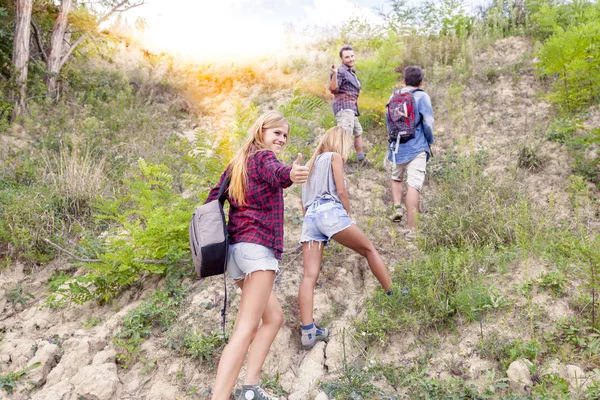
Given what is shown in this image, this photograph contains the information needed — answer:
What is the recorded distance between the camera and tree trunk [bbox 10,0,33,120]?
9352 mm

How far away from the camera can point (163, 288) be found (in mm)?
4973

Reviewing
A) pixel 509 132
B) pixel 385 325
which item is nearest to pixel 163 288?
pixel 385 325

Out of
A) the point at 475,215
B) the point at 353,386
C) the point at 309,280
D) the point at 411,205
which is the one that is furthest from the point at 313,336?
the point at 475,215

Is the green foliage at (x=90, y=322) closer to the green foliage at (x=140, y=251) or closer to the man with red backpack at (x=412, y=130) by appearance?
the green foliage at (x=140, y=251)

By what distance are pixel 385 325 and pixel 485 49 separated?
8445mm

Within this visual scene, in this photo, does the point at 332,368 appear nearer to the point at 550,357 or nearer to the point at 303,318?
the point at 303,318

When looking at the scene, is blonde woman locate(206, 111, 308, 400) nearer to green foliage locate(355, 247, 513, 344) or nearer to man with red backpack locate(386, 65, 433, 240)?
green foliage locate(355, 247, 513, 344)

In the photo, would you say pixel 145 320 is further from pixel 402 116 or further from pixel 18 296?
pixel 402 116

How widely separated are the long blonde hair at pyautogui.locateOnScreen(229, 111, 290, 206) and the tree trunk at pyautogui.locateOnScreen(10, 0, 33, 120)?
8226 mm

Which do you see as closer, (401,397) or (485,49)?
(401,397)

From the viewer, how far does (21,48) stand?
955cm

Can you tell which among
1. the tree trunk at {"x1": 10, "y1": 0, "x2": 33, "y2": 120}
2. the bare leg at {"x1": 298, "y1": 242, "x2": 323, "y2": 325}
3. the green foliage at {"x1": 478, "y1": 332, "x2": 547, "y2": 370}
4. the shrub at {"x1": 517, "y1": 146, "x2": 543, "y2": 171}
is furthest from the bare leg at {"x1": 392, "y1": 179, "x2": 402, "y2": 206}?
the tree trunk at {"x1": 10, "y1": 0, "x2": 33, "y2": 120}

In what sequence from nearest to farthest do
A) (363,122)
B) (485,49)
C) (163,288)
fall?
1. (163,288)
2. (363,122)
3. (485,49)

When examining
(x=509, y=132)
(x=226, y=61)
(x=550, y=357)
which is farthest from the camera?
(x=226, y=61)
